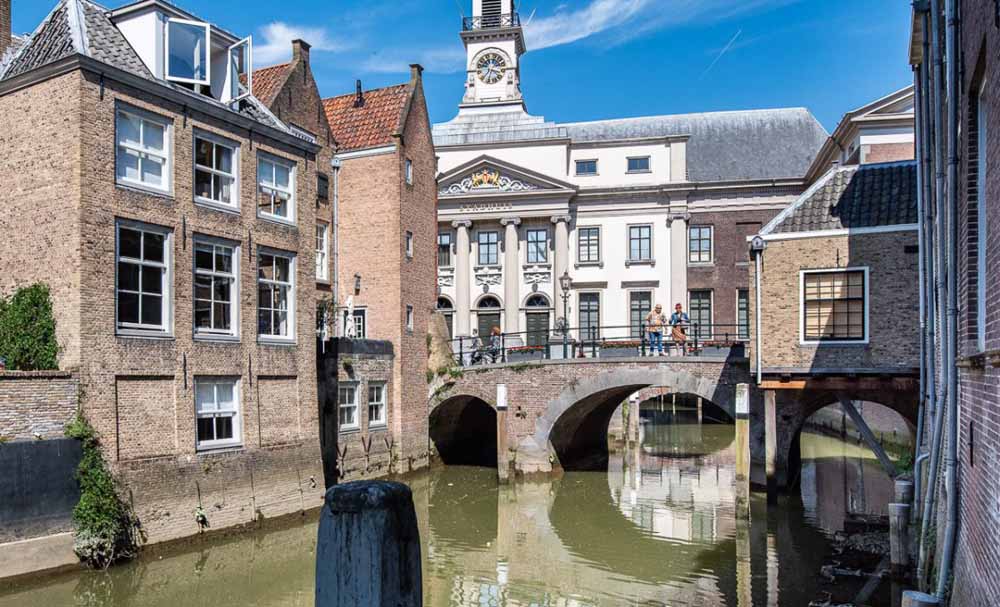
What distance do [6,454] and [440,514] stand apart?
32.9 feet

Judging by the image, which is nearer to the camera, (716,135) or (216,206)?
(216,206)

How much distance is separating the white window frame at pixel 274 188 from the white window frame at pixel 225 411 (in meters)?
3.73

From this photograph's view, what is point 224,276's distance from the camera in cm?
1725

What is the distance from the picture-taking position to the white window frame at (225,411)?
16.4 meters

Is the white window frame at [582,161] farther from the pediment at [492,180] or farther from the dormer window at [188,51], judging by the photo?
the dormer window at [188,51]

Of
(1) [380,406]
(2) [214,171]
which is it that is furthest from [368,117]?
(2) [214,171]

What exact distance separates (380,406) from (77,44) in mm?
12771

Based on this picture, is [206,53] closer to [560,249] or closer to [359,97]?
[359,97]

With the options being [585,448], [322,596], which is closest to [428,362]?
[585,448]

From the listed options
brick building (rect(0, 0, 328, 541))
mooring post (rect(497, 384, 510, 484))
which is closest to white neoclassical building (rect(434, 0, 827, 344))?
mooring post (rect(497, 384, 510, 484))

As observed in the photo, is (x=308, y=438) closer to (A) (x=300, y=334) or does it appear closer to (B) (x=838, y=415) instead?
(A) (x=300, y=334)

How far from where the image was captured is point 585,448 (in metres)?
29.4

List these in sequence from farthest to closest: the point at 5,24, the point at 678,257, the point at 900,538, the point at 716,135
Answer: the point at 716,135
the point at 678,257
the point at 5,24
the point at 900,538

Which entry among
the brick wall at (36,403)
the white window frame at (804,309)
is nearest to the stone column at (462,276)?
the white window frame at (804,309)
